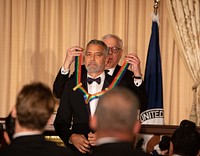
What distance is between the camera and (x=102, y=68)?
14.2 ft

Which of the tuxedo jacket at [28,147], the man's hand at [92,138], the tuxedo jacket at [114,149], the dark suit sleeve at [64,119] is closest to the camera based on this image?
the tuxedo jacket at [114,149]

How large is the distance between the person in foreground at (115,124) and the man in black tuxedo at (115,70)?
214cm

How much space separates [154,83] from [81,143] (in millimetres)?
1660

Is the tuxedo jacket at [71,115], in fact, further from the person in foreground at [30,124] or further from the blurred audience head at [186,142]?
the person in foreground at [30,124]

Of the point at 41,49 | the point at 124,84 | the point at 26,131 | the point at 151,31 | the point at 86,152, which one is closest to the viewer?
the point at 26,131

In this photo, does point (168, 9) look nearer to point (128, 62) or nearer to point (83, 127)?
point (128, 62)

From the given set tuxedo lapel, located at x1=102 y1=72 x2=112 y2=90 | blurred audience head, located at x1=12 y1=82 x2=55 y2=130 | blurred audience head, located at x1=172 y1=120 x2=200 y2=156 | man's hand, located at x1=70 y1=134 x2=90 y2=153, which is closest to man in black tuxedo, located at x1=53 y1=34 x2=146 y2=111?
tuxedo lapel, located at x1=102 y1=72 x2=112 y2=90

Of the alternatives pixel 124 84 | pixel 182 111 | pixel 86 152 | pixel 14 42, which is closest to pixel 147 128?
pixel 124 84

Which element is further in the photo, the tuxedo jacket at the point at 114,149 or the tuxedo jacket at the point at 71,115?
the tuxedo jacket at the point at 71,115

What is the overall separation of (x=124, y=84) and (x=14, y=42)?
243 centimetres

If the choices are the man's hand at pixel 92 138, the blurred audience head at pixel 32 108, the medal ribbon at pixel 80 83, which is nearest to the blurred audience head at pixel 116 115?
the blurred audience head at pixel 32 108

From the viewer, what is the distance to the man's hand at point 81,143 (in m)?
4.04

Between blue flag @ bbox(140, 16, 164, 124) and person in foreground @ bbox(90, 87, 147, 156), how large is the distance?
3007 millimetres

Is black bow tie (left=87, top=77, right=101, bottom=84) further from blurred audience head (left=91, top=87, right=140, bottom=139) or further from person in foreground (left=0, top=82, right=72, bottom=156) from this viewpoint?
blurred audience head (left=91, top=87, right=140, bottom=139)
